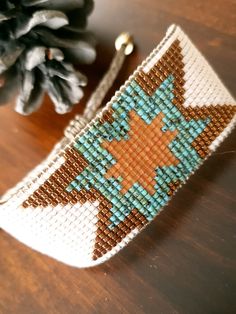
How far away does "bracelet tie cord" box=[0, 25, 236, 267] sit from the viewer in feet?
0.93

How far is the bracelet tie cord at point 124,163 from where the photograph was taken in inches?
11.1

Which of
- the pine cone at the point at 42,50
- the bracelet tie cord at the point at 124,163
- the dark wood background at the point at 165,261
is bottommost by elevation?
the dark wood background at the point at 165,261

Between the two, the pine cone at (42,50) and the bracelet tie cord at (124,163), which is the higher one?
the pine cone at (42,50)

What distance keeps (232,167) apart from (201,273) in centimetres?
9

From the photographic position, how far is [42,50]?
0.34 metres

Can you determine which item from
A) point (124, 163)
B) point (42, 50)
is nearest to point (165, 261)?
point (124, 163)

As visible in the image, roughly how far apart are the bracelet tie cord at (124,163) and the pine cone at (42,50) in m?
0.06

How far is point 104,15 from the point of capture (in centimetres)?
→ 46

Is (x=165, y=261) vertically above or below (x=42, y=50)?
below

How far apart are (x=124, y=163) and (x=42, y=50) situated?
123 mm

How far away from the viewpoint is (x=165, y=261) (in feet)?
1.00

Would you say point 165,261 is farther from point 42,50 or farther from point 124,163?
point 42,50

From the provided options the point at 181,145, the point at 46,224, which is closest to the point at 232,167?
the point at 181,145

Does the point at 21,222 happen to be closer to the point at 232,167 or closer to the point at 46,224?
the point at 46,224
